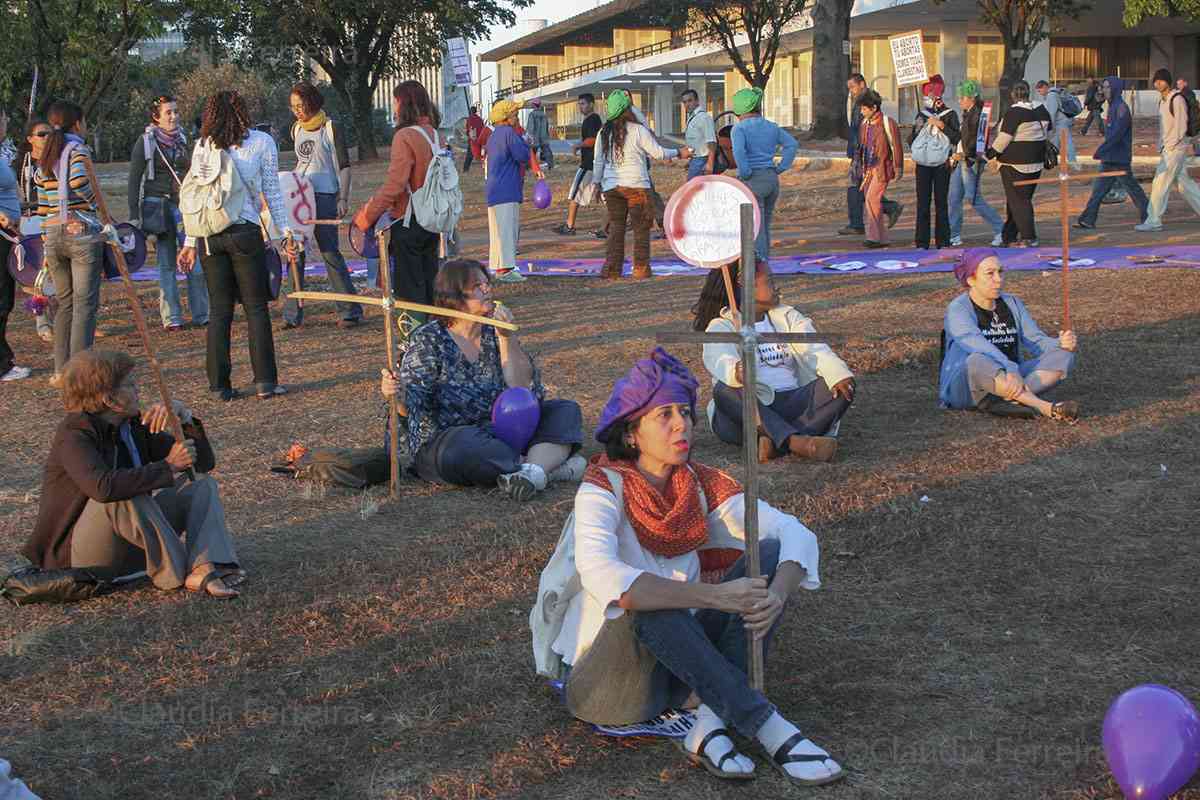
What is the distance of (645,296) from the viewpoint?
12625mm

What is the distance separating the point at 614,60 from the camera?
222 ft

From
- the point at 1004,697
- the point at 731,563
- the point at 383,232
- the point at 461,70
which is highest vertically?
the point at 461,70

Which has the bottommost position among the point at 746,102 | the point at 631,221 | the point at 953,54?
the point at 631,221

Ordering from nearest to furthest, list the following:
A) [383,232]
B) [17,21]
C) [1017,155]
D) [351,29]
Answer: [383,232]
[1017,155]
[17,21]
[351,29]

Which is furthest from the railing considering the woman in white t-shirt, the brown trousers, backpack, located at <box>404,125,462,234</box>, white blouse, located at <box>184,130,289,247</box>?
the woman in white t-shirt

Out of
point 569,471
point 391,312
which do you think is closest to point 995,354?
point 569,471

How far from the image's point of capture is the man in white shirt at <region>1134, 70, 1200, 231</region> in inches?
593

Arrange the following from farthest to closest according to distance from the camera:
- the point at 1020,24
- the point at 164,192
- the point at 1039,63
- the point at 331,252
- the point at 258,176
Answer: the point at 1039,63, the point at 1020,24, the point at 331,252, the point at 164,192, the point at 258,176

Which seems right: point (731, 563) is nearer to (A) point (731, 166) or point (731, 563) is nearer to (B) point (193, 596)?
(B) point (193, 596)

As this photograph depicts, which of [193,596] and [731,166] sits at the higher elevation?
[731,166]

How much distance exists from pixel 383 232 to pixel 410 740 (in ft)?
9.69

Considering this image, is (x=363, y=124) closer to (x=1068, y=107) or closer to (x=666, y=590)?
(x=1068, y=107)

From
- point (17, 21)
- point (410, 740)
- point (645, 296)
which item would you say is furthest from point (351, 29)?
point (410, 740)

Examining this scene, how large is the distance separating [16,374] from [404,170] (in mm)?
3174
